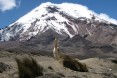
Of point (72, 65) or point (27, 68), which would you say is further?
point (72, 65)

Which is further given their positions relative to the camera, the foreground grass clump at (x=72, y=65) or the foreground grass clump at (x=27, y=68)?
the foreground grass clump at (x=72, y=65)

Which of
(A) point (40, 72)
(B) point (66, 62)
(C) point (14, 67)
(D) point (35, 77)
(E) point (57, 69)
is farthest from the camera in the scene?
(B) point (66, 62)

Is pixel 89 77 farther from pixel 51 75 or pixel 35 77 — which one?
pixel 35 77

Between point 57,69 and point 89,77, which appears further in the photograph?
point 57,69

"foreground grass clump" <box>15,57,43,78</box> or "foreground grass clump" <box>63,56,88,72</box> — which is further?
"foreground grass clump" <box>63,56,88,72</box>

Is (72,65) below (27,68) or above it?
above

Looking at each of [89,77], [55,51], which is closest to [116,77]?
[89,77]

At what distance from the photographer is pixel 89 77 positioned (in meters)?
18.0

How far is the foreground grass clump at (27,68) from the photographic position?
46.9ft

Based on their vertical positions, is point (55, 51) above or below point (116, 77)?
above

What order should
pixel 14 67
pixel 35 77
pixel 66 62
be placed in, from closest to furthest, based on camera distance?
1. pixel 35 77
2. pixel 14 67
3. pixel 66 62

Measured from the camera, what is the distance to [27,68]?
1471 centimetres

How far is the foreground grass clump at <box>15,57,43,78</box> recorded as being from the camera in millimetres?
14289

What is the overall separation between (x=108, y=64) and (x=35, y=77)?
17.3 meters
